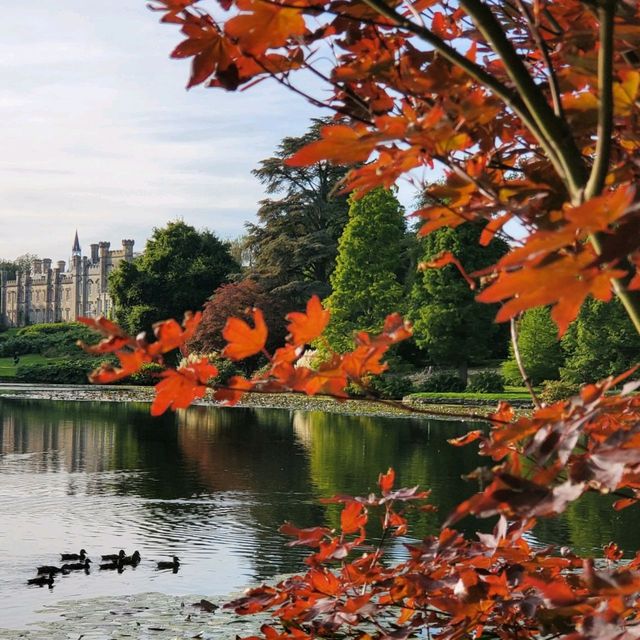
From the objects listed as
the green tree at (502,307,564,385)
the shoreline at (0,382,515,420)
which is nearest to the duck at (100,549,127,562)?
the shoreline at (0,382,515,420)

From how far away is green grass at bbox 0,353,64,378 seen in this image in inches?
1856

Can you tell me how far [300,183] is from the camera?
4184 centimetres

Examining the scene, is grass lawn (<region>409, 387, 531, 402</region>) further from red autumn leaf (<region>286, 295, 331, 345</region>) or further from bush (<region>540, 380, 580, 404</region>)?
red autumn leaf (<region>286, 295, 331, 345</region>)

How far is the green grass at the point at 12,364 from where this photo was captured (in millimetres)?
47144

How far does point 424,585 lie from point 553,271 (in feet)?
4.11

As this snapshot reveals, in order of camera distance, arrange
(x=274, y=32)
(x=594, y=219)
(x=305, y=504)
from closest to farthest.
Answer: (x=594, y=219)
(x=274, y=32)
(x=305, y=504)

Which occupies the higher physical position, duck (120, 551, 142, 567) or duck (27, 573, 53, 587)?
duck (120, 551, 142, 567)

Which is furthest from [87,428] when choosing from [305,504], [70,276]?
[70,276]

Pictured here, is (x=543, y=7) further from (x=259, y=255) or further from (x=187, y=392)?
(x=259, y=255)

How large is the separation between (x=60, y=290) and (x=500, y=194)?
8682 cm

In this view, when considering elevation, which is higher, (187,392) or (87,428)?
(187,392)

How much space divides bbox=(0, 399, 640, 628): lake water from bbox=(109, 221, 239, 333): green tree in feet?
83.6

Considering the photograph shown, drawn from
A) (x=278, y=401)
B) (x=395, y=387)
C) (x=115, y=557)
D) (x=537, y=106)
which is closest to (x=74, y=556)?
(x=115, y=557)

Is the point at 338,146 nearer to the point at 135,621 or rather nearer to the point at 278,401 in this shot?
the point at 135,621
